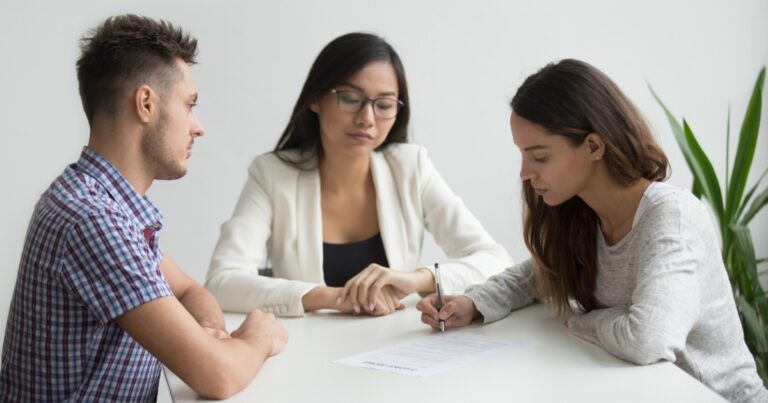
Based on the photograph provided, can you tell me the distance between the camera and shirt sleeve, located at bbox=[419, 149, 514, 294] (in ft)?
7.66

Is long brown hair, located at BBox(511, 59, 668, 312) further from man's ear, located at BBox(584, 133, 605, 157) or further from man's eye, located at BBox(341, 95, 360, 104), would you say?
man's eye, located at BBox(341, 95, 360, 104)

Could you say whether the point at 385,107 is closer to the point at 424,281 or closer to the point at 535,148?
the point at 424,281

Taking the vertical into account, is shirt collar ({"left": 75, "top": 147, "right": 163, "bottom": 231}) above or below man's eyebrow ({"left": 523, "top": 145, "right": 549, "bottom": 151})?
below

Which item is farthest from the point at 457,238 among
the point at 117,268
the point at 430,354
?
the point at 117,268

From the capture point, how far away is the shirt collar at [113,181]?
1.56m

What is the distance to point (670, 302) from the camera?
4.91 ft

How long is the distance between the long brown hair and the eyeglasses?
0.74 meters

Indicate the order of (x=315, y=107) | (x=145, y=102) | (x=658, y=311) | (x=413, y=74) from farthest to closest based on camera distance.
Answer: (x=413, y=74) → (x=315, y=107) → (x=145, y=102) → (x=658, y=311)

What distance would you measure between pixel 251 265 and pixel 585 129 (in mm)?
1083

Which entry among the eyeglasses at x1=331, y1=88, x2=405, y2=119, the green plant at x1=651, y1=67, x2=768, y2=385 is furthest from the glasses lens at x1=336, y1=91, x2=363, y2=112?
the green plant at x1=651, y1=67, x2=768, y2=385

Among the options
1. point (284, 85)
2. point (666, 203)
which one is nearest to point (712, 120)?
point (284, 85)

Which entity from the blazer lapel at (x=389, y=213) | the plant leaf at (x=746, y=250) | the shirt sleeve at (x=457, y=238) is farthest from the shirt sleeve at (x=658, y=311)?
the plant leaf at (x=746, y=250)

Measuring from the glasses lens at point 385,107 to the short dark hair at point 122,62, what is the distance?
0.91 metres

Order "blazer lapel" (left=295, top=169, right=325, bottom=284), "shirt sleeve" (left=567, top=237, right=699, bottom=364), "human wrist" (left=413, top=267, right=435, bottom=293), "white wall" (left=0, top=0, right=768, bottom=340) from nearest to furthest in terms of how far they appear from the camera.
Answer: "shirt sleeve" (left=567, top=237, right=699, bottom=364)
"human wrist" (left=413, top=267, right=435, bottom=293)
"blazer lapel" (left=295, top=169, right=325, bottom=284)
"white wall" (left=0, top=0, right=768, bottom=340)
